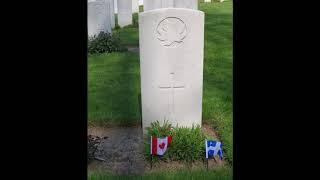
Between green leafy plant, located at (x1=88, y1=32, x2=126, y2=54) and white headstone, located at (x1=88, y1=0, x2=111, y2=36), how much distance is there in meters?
0.26

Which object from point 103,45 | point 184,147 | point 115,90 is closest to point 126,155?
point 184,147

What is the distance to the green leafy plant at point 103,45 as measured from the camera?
10609mm

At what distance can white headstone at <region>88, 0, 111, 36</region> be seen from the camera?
11.1 meters

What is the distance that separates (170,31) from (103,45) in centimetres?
623

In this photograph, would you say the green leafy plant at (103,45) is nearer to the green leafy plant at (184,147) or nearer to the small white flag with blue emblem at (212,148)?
the green leafy plant at (184,147)

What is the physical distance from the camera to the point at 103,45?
1065cm

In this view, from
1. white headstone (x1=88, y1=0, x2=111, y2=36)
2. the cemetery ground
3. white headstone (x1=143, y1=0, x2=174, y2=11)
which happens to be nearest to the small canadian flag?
the cemetery ground

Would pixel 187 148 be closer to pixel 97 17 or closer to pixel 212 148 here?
pixel 212 148

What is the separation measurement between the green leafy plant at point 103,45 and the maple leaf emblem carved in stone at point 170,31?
6.11 metres
